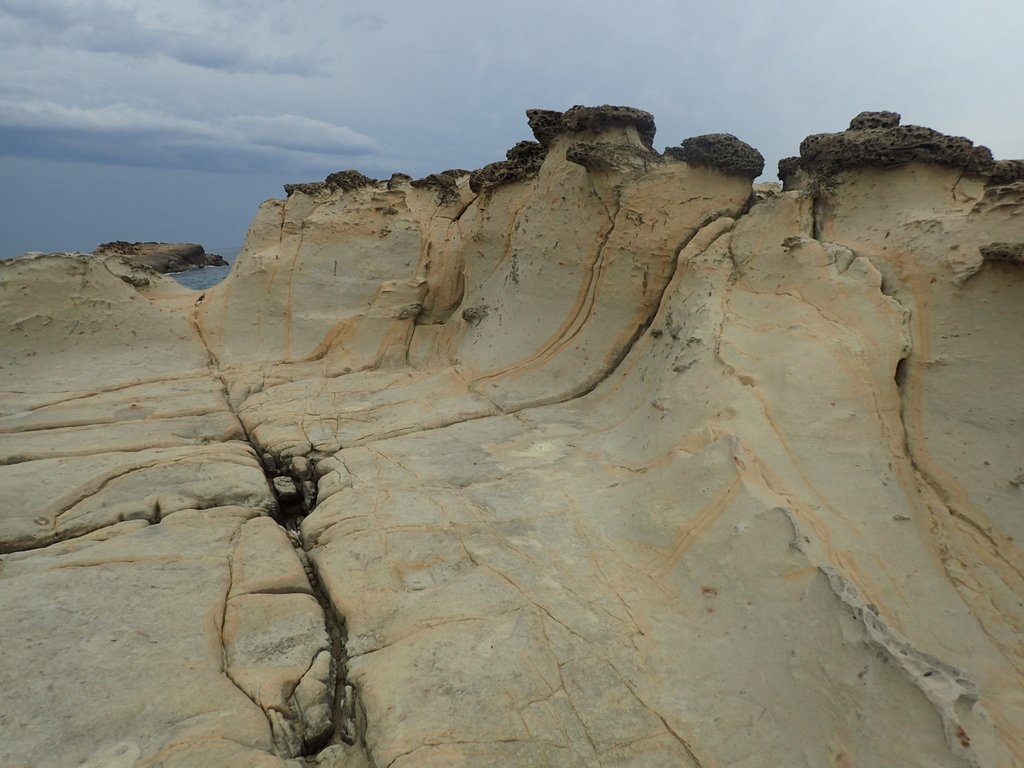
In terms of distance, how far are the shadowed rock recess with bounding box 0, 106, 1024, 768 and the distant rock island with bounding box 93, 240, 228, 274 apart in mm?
22107

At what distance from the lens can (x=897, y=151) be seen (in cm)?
440

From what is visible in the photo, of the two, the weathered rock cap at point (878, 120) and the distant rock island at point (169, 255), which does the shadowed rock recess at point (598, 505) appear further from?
the distant rock island at point (169, 255)

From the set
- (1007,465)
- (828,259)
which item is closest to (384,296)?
(828,259)

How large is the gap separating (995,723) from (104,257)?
925 centimetres

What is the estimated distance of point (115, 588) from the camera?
113 inches

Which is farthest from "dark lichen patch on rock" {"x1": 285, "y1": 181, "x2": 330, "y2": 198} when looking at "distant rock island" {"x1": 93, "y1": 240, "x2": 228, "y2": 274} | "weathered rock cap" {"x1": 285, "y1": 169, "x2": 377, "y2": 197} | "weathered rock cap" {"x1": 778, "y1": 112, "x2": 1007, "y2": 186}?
"distant rock island" {"x1": 93, "y1": 240, "x2": 228, "y2": 274}

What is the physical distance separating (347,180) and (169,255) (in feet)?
78.0

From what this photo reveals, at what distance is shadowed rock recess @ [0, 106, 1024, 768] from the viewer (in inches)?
85.1

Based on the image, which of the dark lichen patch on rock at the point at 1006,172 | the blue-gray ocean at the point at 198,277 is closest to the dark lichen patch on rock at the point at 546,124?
the dark lichen patch on rock at the point at 1006,172

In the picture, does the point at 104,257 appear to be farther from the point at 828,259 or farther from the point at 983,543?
the point at 983,543

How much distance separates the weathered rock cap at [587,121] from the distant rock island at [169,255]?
23114mm

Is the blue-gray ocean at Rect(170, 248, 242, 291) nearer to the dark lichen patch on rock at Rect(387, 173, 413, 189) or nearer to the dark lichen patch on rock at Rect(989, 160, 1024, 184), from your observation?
the dark lichen patch on rock at Rect(387, 173, 413, 189)

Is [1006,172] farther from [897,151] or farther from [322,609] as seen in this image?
[322,609]

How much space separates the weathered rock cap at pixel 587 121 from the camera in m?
5.83
